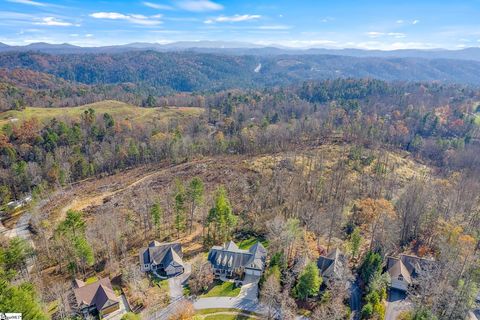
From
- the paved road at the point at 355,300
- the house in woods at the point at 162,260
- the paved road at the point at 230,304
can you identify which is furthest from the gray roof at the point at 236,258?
the paved road at the point at 355,300

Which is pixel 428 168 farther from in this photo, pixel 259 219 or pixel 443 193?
pixel 259 219

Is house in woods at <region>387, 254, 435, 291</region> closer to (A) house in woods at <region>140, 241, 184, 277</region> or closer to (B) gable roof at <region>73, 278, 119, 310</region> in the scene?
(A) house in woods at <region>140, 241, 184, 277</region>

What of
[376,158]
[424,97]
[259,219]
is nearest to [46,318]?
[259,219]

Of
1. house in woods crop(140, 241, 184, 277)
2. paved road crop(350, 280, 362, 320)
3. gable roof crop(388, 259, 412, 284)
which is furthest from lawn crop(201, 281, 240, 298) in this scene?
gable roof crop(388, 259, 412, 284)

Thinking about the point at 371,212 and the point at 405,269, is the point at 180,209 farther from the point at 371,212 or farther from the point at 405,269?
the point at 405,269

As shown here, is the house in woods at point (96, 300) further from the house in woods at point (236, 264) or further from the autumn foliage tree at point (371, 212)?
the autumn foliage tree at point (371, 212)

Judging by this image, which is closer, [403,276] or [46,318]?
[46,318]
